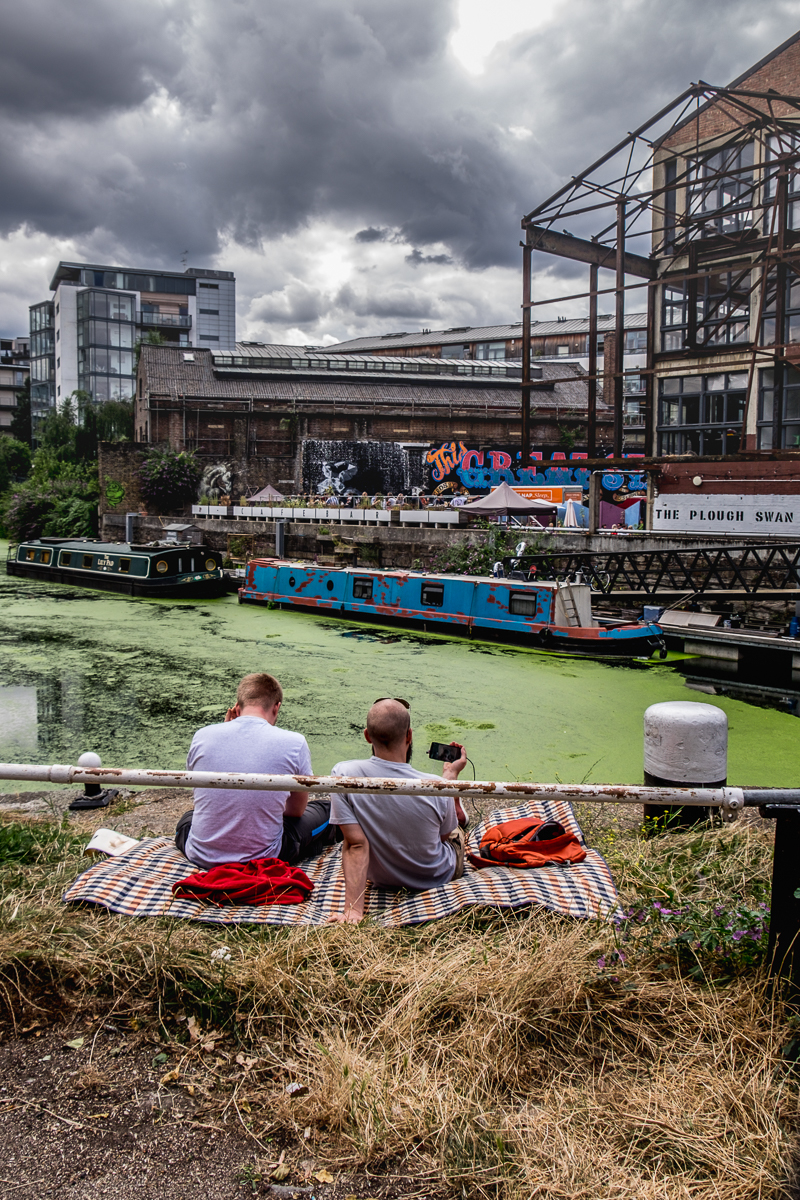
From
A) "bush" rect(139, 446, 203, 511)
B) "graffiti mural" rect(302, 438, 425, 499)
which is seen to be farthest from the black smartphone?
"graffiti mural" rect(302, 438, 425, 499)

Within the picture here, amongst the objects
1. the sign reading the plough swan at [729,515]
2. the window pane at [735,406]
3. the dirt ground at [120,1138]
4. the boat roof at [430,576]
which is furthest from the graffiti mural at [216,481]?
the dirt ground at [120,1138]

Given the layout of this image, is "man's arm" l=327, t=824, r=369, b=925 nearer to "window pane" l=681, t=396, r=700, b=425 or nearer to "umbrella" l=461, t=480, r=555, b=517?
"umbrella" l=461, t=480, r=555, b=517

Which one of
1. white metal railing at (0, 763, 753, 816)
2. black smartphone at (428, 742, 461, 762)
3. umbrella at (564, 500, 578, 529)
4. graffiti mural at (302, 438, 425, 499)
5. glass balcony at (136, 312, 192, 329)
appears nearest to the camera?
white metal railing at (0, 763, 753, 816)

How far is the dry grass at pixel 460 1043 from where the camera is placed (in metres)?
1.93

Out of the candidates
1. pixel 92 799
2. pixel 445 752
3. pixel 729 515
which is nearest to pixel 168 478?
pixel 729 515

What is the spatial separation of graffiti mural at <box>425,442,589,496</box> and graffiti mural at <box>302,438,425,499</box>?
16.8 ft

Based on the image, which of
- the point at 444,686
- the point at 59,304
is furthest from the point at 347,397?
the point at 59,304

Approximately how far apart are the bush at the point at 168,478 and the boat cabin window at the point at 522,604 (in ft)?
72.8

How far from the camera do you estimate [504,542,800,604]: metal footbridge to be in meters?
12.8

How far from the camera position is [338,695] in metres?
10.3

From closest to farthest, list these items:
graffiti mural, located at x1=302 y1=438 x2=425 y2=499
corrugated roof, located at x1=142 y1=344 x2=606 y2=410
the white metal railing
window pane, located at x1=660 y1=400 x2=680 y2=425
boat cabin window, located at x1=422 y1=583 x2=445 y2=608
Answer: the white metal railing, boat cabin window, located at x1=422 y1=583 x2=445 y2=608, window pane, located at x1=660 y1=400 x2=680 y2=425, graffiti mural, located at x1=302 y1=438 x2=425 y2=499, corrugated roof, located at x1=142 y1=344 x2=606 y2=410

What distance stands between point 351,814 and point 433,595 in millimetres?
11953

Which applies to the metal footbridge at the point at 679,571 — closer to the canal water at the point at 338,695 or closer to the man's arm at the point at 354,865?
the canal water at the point at 338,695

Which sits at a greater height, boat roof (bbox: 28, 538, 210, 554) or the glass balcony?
the glass balcony
